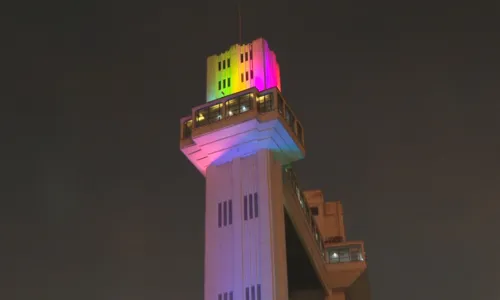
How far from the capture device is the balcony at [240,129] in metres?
32.7

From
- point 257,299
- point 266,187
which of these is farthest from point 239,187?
point 257,299

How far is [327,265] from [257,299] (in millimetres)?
18660

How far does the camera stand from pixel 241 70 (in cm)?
3666

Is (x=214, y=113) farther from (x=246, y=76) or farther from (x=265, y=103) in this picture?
(x=246, y=76)

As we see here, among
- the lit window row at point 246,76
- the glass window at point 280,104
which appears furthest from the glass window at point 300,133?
the lit window row at point 246,76

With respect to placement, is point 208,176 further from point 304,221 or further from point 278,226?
point 304,221

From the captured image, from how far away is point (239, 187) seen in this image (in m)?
33.1

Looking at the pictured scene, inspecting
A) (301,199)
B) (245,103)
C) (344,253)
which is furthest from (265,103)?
(344,253)

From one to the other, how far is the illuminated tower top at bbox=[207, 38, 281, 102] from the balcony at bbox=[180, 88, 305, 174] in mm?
2195

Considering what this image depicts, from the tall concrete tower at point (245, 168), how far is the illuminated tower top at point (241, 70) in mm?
59

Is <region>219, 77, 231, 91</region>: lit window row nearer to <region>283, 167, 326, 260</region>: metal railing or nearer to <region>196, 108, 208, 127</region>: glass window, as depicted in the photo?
<region>196, 108, 208, 127</region>: glass window

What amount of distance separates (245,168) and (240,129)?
2.24 meters

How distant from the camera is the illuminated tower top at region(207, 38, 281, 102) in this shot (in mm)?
36156

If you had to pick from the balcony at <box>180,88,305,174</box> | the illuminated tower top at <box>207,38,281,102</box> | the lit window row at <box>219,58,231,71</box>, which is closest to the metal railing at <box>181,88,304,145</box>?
the balcony at <box>180,88,305,174</box>
